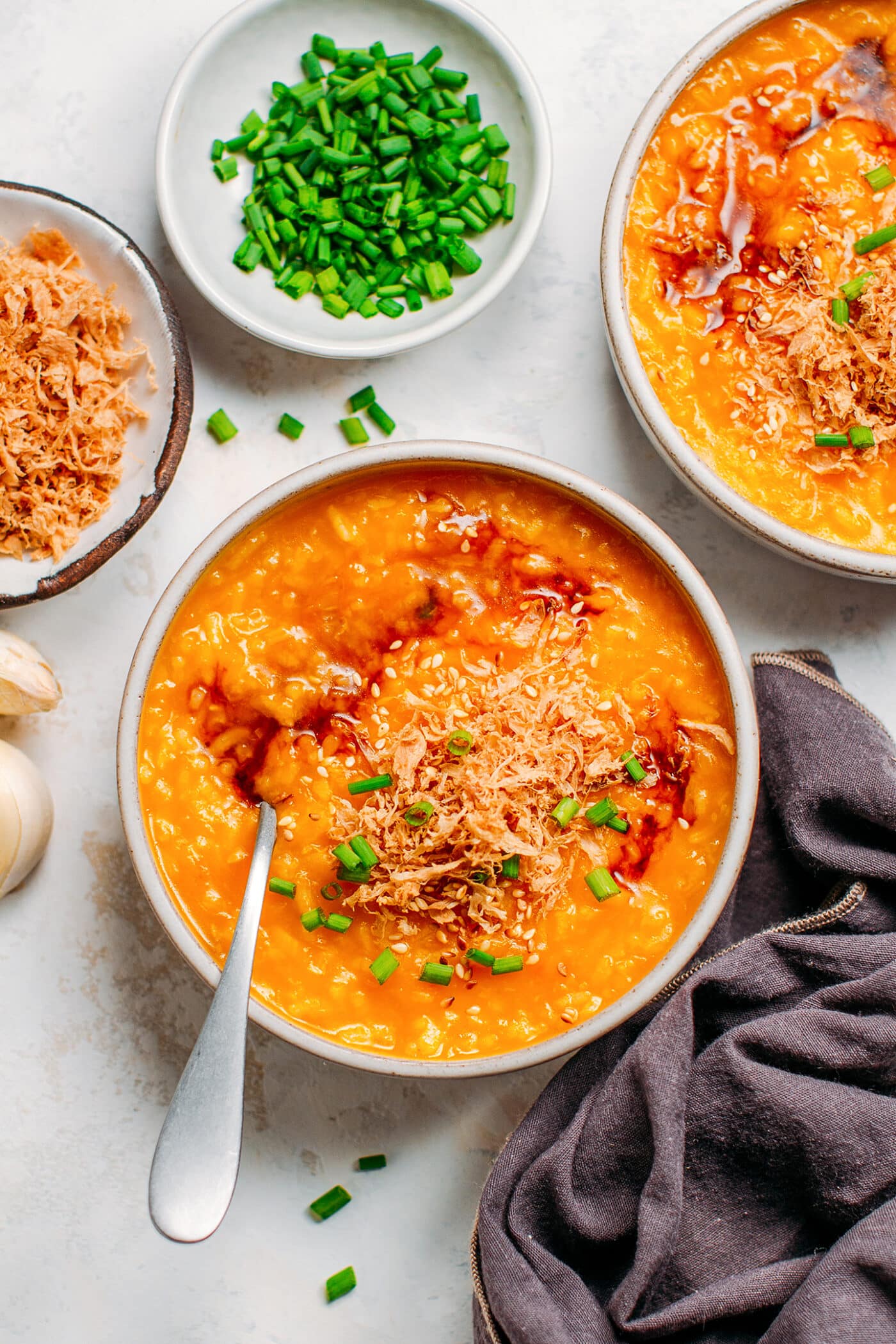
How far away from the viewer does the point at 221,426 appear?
2.17m

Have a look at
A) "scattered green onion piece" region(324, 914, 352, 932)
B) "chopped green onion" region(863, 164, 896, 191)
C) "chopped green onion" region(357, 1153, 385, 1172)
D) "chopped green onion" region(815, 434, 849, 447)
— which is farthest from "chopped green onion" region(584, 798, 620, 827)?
"chopped green onion" region(863, 164, 896, 191)

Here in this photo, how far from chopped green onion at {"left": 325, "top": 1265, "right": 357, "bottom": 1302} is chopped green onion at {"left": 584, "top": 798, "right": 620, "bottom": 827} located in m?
1.10

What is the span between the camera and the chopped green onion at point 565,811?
1.77 metres

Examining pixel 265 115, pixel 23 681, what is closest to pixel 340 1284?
pixel 23 681

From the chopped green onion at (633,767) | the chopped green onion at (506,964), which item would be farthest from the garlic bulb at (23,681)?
the chopped green onion at (633,767)

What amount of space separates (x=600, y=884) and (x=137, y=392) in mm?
1270

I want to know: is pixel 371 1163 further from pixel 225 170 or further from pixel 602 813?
pixel 225 170

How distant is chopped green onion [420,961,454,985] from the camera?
1792 millimetres

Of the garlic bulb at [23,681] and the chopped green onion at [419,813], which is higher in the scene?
the garlic bulb at [23,681]

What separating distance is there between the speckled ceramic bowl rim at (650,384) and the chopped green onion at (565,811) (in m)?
0.61

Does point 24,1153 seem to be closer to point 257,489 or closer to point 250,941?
point 250,941

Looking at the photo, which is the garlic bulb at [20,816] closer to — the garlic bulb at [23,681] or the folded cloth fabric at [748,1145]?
the garlic bulb at [23,681]

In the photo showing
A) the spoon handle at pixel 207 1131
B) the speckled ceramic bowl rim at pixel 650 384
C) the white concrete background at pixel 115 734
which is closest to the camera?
the spoon handle at pixel 207 1131

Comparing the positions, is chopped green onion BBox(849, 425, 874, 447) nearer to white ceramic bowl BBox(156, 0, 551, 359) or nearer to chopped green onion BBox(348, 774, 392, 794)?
white ceramic bowl BBox(156, 0, 551, 359)
